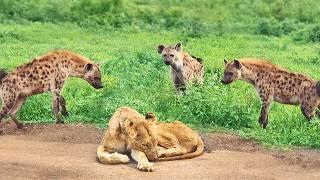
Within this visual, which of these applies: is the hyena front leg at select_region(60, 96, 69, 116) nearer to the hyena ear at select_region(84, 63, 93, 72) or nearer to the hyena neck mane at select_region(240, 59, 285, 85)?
the hyena ear at select_region(84, 63, 93, 72)

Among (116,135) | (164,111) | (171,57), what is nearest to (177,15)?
(171,57)

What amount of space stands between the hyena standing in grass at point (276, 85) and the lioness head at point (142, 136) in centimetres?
220

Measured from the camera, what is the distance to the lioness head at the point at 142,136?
7977mm

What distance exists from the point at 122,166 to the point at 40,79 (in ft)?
7.15

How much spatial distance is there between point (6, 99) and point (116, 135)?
1.82 metres

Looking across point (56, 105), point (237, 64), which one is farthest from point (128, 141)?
point (237, 64)

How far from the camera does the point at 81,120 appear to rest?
9883 millimetres

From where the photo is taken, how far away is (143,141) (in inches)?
314

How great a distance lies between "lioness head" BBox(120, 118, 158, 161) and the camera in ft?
26.2

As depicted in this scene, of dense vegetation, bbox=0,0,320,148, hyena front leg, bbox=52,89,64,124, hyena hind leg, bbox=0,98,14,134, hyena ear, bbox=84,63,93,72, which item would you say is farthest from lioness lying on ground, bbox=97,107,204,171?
hyena ear, bbox=84,63,93,72

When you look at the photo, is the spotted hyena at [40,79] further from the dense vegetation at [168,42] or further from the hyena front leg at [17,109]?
the dense vegetation at [168,42]

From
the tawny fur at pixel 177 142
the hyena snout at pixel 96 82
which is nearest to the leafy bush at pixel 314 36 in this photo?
the hyena snout at pixel 96 82

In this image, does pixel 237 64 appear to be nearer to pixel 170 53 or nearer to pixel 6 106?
pixel 170 53

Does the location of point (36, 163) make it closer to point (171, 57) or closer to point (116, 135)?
point (116, 135)
